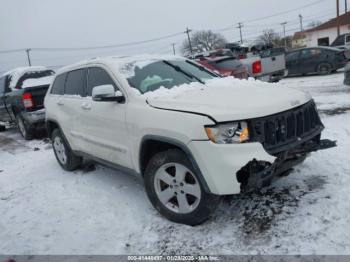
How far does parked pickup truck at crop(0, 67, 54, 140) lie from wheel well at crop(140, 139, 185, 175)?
18.7 ft

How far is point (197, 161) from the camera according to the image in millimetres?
3029

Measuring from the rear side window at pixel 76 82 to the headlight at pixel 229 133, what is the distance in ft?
8.29

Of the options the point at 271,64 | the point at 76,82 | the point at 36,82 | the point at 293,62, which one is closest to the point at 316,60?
the point at 293,62

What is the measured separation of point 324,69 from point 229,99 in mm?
13077

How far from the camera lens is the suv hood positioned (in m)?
2.99

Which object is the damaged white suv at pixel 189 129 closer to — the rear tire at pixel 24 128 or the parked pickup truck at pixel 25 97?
the parked pickup truck at pixel 25 97

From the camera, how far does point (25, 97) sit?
8430 mm

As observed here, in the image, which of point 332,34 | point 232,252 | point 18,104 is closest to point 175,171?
point 232,252

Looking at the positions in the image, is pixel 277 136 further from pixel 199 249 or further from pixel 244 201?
pixel 199 249

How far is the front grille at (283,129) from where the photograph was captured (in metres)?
2.99

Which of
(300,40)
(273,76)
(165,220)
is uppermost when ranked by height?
(300,40)

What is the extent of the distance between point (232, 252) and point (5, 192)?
12.7 feet

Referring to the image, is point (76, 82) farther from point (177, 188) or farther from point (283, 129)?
point (283, 129)

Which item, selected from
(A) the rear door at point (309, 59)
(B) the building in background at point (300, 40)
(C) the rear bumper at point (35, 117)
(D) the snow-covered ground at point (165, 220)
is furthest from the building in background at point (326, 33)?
(D) the snow-covered ground at point (165, 220)
